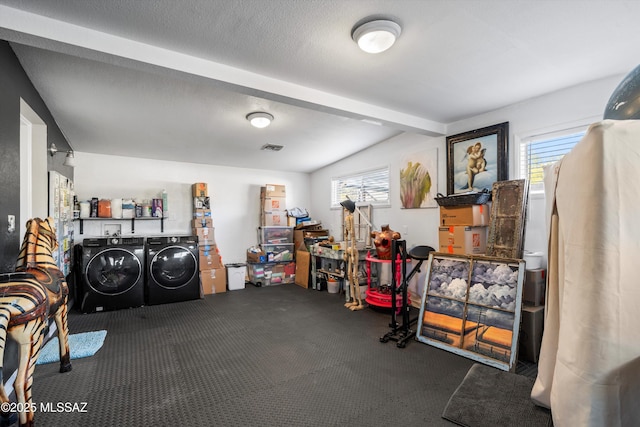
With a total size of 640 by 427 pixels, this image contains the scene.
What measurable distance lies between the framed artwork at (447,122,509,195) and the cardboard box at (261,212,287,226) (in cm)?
336

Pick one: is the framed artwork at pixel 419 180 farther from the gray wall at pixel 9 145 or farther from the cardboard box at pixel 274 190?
the gray wall at pixel 9 145

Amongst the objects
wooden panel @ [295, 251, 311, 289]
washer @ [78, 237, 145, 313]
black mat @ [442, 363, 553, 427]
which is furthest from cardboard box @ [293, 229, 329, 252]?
black mat @ [442, 363, 553, 427]

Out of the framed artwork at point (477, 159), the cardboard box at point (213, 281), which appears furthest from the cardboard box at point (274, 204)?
the framed artwork at point (477, 159)

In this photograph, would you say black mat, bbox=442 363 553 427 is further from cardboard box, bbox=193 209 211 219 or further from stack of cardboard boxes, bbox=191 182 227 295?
cardboard box, bbox=193 209 211 219

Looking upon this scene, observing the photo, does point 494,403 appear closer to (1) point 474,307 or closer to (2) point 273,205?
(1) point 474,307

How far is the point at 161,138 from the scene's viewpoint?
414 centimetres

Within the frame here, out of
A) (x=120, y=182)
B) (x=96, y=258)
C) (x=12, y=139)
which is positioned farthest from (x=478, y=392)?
(x=120, y=182)

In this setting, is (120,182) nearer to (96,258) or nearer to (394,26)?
(96,258)

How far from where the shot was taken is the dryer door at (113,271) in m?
4.01

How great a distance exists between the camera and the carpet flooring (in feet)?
6.11

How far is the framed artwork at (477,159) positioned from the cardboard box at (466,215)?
0.94ft

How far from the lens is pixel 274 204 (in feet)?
19.5

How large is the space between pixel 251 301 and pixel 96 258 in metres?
2.20

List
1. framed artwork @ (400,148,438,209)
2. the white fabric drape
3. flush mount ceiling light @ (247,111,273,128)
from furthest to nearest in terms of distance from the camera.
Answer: framed artwork @ (400,148,438,209) < flush mount ceiling light @ (247,111,273,128) < the white fabric drape
